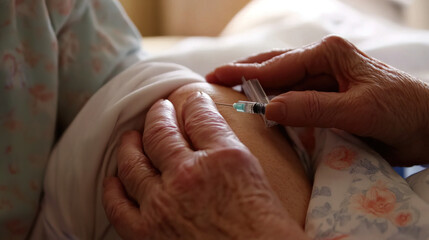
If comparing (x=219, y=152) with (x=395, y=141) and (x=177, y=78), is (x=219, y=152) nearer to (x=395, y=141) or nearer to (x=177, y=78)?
(x=177, y=78)

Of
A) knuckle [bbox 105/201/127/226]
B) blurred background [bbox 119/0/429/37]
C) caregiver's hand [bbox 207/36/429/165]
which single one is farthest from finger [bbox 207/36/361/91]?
blurred background [bbox 119/0/429/37]

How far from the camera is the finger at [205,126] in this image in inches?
23.1

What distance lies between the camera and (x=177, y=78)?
765 mm

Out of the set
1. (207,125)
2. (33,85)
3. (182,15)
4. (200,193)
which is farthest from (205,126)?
(182,15)

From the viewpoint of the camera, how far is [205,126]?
2.02 ft

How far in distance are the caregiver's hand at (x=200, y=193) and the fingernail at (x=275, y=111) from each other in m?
0.09

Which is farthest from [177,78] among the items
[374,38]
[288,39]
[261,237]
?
[374,38]

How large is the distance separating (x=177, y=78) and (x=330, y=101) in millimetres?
283

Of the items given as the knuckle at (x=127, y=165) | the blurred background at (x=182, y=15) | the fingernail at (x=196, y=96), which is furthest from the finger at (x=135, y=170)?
the blurred background at (x=182, y=15)

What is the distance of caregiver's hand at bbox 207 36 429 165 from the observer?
0.68m

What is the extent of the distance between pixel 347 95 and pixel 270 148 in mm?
161

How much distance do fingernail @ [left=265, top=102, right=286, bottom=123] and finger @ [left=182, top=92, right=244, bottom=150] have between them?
80 millimetres

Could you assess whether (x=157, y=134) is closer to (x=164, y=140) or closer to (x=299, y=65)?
(x=164, y=140)

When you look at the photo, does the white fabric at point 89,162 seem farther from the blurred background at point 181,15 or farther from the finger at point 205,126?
the blurred background at point 181,15
